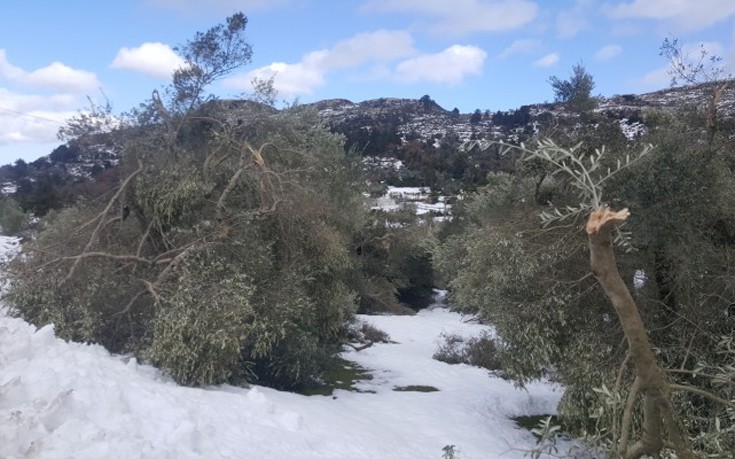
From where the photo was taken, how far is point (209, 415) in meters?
7.27

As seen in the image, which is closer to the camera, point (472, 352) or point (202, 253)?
point (202, 253)

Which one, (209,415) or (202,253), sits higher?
(202,253)

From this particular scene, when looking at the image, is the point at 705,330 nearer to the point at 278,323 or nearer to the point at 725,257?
the point at 725,257

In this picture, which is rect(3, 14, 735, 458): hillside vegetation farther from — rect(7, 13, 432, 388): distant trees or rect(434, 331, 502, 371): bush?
rect(434, 331, 502, 371): bush

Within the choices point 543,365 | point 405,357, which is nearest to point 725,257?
point 543,365

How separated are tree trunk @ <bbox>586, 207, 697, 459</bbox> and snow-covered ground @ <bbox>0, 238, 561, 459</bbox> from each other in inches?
35.9

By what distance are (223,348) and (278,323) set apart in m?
1.94

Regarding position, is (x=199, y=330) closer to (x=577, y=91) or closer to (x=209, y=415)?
(x=209, y=415)

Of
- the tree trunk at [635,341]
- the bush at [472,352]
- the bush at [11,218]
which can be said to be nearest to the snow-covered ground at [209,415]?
the tree trunk at [635,341]

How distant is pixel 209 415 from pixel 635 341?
5779mm

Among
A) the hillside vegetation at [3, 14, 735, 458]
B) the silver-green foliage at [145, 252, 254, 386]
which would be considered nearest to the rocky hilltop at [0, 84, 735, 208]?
the hillside vegetation at [3, 14, 735, 458]

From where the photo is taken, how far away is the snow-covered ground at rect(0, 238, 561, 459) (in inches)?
201

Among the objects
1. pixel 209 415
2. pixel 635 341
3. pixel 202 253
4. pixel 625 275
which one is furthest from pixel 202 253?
pixel 635 341

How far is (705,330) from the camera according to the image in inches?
320
